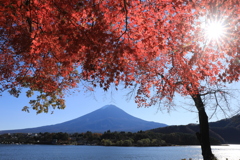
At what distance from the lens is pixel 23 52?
9.70m

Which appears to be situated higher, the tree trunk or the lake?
the tree trunk

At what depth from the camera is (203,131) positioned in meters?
13.7

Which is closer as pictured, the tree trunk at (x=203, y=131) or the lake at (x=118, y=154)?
the tree trunk at (x=203, y=131)

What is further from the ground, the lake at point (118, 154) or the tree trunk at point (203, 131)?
the tree trunk at point (203, 131)

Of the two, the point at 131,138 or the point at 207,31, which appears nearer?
the point at 207,31

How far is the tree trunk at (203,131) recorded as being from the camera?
13.5 meters

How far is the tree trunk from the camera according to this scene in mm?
13500

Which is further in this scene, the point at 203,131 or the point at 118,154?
the point at 118,154

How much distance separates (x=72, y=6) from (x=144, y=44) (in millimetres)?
3228

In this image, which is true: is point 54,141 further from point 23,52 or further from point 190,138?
point 23,52

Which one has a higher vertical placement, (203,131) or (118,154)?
(203,131)

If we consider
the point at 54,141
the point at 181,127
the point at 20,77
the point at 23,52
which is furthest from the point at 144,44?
the point at 54,141

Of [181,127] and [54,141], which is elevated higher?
[181,127]

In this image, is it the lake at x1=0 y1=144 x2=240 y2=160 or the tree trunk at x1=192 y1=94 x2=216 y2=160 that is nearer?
Answer: the tree trunk at x1=192 y1=94 x2=216 y2=160
